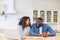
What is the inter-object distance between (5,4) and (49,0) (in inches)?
61.5

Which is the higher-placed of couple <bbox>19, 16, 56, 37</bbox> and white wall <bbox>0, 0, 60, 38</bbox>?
white wall <bbox>0, 0, 60, 38</bbox>

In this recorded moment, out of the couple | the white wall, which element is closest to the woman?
the couple

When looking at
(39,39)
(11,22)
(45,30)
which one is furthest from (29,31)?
(11,22)

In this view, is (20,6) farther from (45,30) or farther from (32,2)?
(45,30)

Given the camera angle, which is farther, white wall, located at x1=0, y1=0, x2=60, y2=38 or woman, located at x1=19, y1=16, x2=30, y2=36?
white wall, located at x1=0, y1=0, x2=60, y2=38

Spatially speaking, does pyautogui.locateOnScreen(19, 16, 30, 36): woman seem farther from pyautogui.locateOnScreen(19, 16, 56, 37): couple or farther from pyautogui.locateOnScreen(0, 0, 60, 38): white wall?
pyautogui.locateOnScreen(0, 0, 60, 38): white wall

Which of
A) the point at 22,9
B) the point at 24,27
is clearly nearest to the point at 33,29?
the point at 24,27

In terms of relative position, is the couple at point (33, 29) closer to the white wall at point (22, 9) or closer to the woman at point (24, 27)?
the woman at point (24, 27)

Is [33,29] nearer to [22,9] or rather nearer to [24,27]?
[24,27]

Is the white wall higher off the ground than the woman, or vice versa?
the white wall

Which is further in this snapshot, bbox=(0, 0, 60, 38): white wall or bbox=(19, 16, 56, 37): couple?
bbox=(0, 0, 60, 38): white wall

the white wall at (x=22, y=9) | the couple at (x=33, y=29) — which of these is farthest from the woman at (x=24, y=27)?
the white wall at (x=22, y=9)

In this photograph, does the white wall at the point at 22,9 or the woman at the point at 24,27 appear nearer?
the woman at the point at 24,27

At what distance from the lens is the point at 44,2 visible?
5.36 meters
